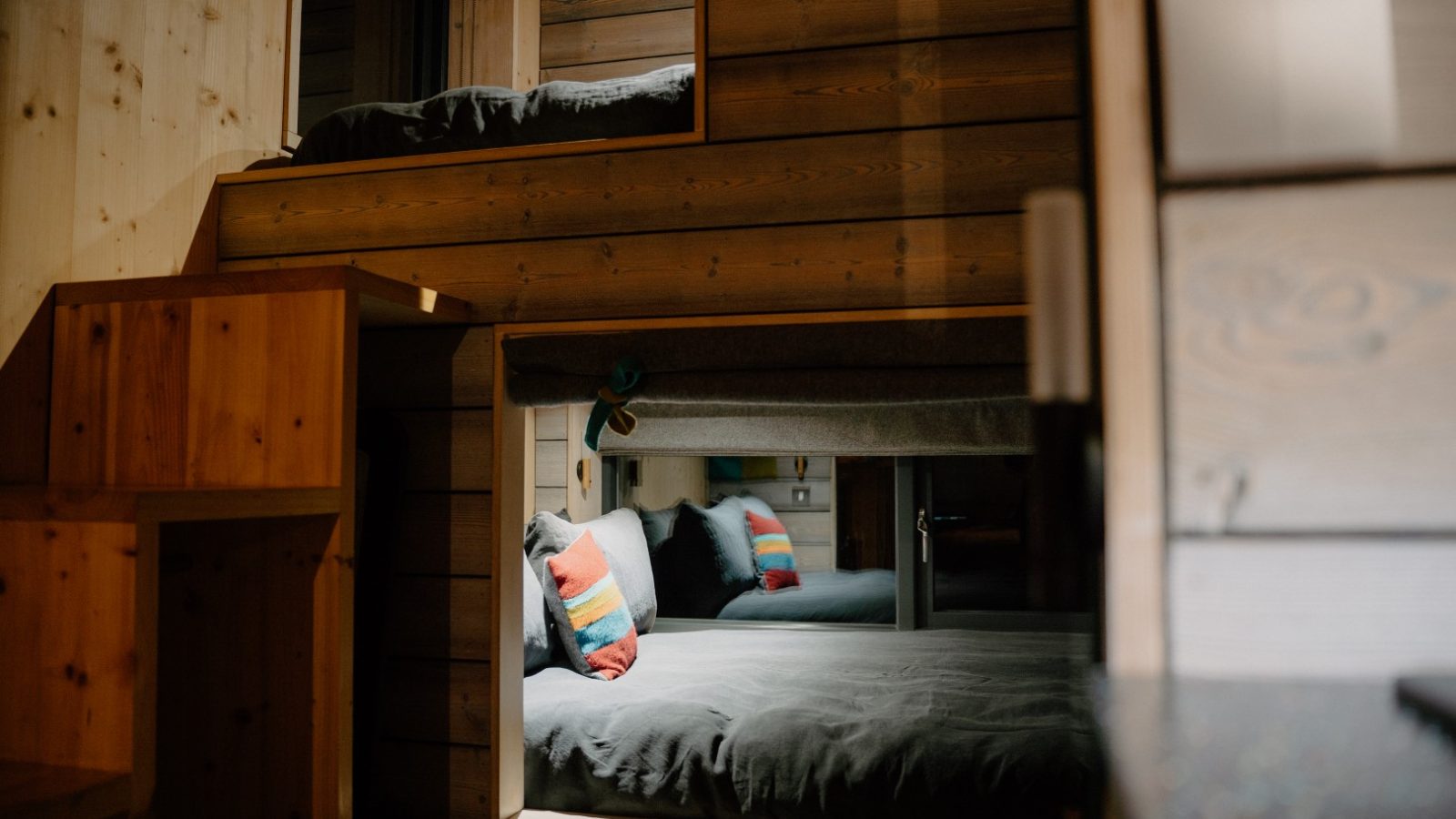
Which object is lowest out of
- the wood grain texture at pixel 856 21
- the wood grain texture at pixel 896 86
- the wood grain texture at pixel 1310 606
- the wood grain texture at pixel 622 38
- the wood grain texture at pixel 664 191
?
the wood grain texture at pixel 1310 606

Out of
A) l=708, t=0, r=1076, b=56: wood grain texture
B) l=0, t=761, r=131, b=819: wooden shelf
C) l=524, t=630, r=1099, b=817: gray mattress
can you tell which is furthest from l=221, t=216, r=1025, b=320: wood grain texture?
l=0, t=761, r=131, b=819: wooden shelf

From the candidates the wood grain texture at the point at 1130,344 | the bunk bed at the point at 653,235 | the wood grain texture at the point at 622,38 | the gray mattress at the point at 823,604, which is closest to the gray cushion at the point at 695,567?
the gray mattress at the point at 823,604

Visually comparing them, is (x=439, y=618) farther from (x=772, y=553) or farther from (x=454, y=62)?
(x=454, y=62)

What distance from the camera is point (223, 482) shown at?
1423mm

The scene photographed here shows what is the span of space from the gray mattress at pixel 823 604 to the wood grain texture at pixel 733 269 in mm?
1857

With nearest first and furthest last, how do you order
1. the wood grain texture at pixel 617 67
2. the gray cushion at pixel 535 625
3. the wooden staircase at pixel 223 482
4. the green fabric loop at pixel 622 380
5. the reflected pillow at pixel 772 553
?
1. the wooden staircase at pixel 223 482
2. the green fabric loop at pixel 622 380
3. the gray cushion at pixel 535 625
4. the wood grain texture at pixel 617 67
5. the reflected pillow at pixel 772 553

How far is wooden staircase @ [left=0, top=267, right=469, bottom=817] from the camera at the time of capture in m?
1.32

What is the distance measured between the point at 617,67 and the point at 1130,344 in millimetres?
3244

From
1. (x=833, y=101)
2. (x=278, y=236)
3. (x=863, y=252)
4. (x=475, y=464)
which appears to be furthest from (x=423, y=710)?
(x=833, y=101)

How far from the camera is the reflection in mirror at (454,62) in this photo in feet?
6.05

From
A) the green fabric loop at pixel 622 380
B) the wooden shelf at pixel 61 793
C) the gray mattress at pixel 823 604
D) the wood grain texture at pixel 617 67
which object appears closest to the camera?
the wooden shelf at pixel 61 793

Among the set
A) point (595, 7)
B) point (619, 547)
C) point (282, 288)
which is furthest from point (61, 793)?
point (595, 7)

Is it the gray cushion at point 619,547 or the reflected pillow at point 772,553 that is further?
the reflected pillow at point 772,553

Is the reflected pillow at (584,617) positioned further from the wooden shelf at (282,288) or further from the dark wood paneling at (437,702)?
the wooden shelf at (282,288)
